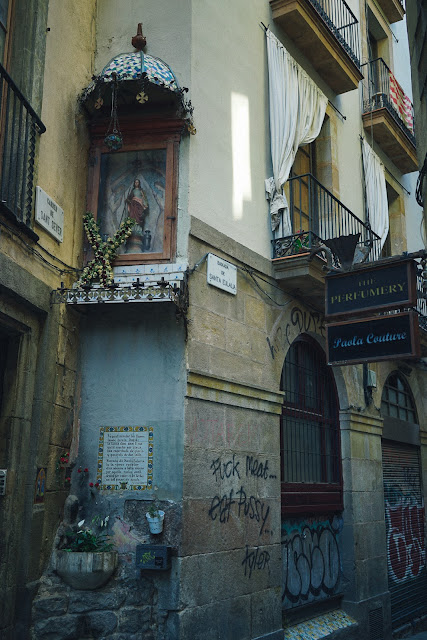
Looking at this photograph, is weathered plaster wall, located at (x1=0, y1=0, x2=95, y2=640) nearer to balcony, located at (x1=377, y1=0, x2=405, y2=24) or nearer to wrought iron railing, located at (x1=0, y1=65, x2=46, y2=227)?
wrought iron railing, located at (x1=0, y1=65, x2=46, y2=227)

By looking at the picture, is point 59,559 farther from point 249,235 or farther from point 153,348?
point 249,235

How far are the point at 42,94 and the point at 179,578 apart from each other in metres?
5.33

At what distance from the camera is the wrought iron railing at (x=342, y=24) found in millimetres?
11370

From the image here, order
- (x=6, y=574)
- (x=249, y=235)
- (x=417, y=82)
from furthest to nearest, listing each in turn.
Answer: (x=249, y=235), (x=417, y=82), (x=6, y=574)

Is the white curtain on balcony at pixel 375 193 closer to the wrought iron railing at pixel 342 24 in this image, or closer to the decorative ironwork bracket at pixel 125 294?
the wrought iron railing at pixel 342 24

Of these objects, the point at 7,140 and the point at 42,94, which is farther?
the point at 42,94

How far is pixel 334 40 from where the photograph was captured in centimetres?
1095

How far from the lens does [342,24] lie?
12.6 meters

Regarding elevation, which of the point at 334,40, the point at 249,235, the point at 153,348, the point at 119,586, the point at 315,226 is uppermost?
the point at 334,40

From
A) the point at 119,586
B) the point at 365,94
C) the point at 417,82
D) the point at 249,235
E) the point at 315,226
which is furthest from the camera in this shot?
the point at 365,94

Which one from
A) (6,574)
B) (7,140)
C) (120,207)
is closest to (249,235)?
(120,207)

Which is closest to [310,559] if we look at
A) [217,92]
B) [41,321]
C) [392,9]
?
[41,321]

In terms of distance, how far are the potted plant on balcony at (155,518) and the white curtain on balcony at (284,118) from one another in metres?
4.18

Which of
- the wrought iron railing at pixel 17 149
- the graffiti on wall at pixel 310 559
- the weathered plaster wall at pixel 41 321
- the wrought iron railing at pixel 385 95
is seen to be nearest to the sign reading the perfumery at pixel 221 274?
the weathered plaster wall at pixel 41 321
